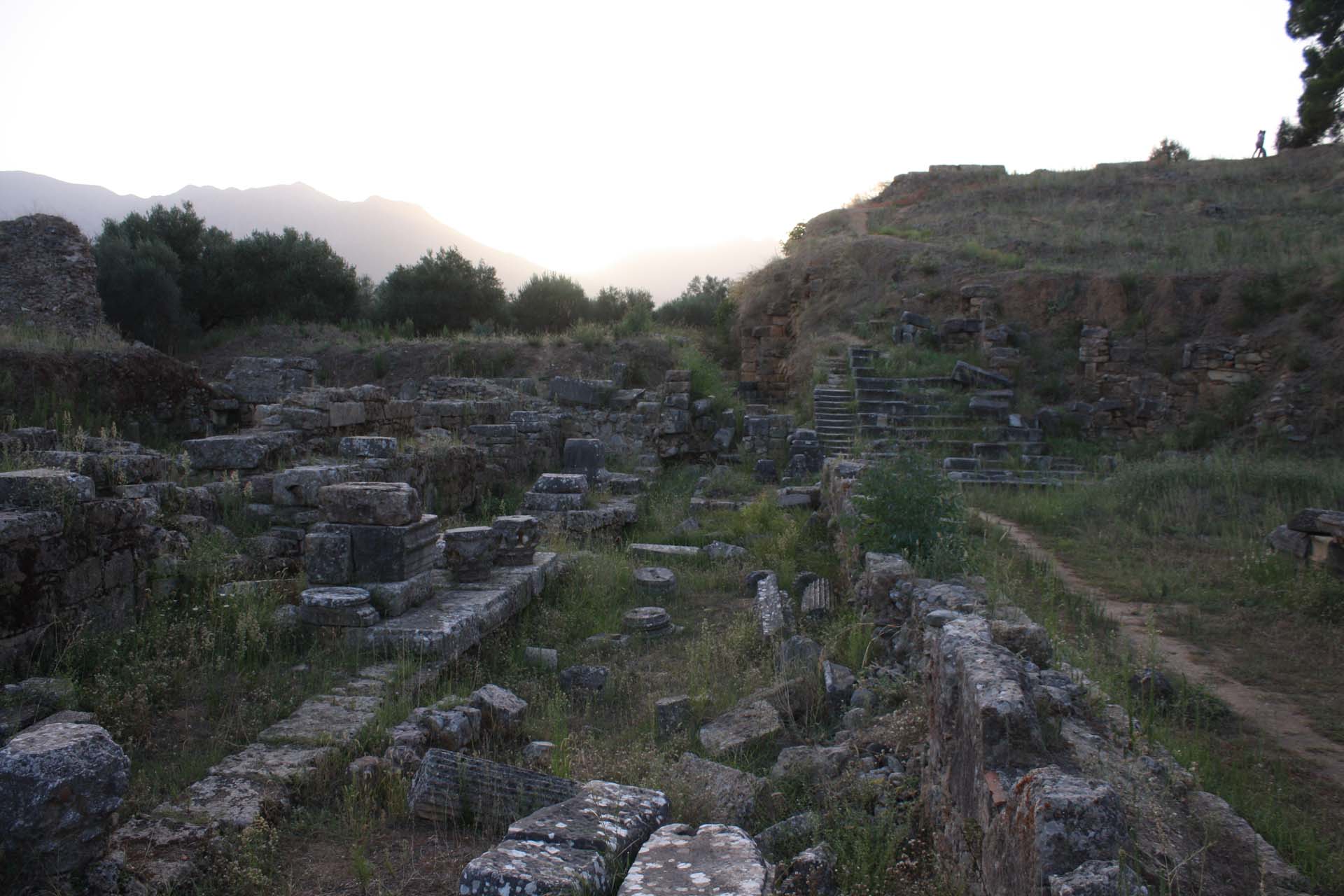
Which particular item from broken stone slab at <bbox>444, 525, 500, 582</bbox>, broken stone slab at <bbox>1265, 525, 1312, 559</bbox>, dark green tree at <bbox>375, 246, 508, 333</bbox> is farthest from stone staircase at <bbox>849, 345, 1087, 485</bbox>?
dark green tree at <bbox>375, 246, 508, 333</bbox>

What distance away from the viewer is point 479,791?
4.01m

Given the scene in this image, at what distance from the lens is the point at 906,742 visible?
419cm

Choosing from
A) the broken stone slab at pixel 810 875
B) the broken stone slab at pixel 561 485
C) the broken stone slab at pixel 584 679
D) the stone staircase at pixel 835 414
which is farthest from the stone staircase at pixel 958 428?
the broken stone slab at pixel 810 875

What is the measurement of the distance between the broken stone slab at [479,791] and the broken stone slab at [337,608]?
7.46 ft

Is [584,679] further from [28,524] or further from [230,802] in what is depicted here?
[28,524]

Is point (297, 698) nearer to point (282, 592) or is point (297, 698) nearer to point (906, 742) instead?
point (282, 592)

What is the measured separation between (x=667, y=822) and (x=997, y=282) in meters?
21.0

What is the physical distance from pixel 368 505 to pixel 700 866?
4.57 metres

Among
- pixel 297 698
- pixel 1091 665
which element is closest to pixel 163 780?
pixel 297 698

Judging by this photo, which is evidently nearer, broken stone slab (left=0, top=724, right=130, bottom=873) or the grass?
broken stone slab (left=0, top=724, right=130, bottom=873)

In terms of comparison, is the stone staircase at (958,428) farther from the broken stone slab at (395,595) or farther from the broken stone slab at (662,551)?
the broken stone slab at (395,595)

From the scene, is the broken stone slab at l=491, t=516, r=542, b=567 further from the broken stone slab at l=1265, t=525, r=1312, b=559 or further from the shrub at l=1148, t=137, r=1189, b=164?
the shrub at l=1148, t=137, r=1189, b=164

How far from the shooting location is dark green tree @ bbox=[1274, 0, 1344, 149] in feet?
113

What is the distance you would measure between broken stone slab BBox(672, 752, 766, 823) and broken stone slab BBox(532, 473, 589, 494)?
683cm
